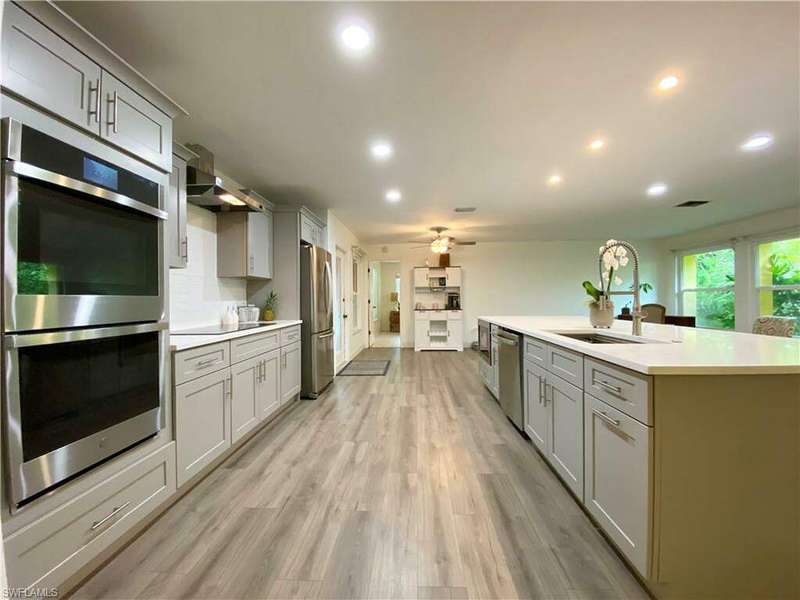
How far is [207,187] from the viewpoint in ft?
7.99

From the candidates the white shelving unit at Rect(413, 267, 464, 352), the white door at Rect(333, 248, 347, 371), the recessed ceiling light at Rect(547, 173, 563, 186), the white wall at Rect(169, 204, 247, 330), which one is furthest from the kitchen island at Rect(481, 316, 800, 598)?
the white shelving unit at Rect(413, 267, 464, 352)

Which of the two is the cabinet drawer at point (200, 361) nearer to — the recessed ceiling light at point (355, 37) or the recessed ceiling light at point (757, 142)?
the recessed ceiling light at point (355, 37)

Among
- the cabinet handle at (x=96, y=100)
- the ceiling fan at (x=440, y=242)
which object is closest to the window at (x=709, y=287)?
the ceiling fan at (x=440, y=242)

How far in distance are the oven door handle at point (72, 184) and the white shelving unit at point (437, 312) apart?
6251 mm

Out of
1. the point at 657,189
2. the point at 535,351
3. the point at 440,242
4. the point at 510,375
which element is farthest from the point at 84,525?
the point at 657,189

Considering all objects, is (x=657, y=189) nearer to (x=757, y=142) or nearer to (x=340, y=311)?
(x=757, y=142)

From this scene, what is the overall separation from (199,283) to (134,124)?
1708mm

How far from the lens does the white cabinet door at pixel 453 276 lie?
7.75m

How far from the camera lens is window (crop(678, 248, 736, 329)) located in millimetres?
6180

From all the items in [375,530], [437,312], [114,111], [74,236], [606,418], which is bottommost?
[375,530]

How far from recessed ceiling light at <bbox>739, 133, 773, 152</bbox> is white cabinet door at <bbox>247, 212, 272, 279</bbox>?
4446 millimetres

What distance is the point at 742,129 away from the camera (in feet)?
8.41

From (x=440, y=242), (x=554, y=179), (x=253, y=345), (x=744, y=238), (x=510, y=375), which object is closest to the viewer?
(x=253, y=345)

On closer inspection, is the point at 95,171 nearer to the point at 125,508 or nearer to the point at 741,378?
the point at 125,508
